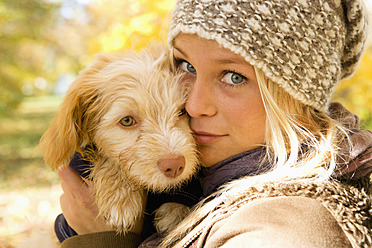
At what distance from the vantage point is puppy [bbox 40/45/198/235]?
2088 millimetres

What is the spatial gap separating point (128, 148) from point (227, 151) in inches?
24.6

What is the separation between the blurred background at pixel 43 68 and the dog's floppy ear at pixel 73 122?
1.30 feet

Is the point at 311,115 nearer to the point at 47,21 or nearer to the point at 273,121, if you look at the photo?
the point at 273,121

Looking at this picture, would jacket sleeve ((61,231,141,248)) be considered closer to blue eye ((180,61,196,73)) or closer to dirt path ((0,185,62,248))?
blue eye ((180,61,196,73))

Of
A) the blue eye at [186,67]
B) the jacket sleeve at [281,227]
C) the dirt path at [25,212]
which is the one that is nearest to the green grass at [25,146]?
the dirt path at [25,212]

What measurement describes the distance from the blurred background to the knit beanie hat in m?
1.00

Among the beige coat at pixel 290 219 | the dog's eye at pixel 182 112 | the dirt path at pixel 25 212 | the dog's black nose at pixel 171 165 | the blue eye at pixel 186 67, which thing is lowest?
the dirt path at pixel 25 212

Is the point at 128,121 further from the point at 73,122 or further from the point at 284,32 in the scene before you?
the point at 284,32

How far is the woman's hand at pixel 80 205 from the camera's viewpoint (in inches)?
97.1

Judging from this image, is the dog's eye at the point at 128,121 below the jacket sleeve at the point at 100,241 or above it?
above

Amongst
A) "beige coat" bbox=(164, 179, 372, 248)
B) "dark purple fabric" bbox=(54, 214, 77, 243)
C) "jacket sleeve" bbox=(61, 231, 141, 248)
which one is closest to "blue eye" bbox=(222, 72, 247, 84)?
"beige coat" bbox=(164, 179, 372, 248)

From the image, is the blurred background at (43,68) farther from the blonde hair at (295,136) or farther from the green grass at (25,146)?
the blonde hair at (295,136)

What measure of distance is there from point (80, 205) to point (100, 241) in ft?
1.36

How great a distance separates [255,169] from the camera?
76.3 inches
